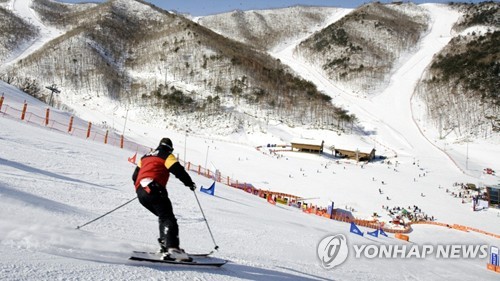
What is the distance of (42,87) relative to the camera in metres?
66.7

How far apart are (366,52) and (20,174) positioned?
343ft

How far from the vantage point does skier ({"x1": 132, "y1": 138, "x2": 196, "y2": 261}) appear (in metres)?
4.29

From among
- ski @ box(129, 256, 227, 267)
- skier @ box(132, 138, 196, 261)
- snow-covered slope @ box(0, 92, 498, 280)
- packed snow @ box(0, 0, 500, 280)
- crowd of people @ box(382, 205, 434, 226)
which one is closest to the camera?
snow-covered slope @ box(0, 92, 498, 280)

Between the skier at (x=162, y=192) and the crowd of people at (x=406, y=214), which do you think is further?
the crowd of people at (x=406, y=214)

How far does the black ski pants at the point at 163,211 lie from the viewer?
427 centimetres

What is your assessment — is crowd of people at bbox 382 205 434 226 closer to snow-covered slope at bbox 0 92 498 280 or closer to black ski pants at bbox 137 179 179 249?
snow-covered slope at bbox 0 92 498 280

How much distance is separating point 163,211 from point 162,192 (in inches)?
9.4

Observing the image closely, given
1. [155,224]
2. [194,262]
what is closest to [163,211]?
[194,262]

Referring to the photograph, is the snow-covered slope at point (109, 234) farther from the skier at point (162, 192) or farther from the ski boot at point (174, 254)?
the skier at point (162, 192)

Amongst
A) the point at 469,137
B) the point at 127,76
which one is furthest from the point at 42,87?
the point at 469,137

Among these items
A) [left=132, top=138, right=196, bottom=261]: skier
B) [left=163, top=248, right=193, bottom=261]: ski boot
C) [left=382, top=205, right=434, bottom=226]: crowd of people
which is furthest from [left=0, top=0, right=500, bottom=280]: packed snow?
[left=382, top=205, right=434, bottom=226]: crowd of people

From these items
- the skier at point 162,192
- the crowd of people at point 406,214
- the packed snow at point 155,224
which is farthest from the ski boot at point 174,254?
the crowd of people at point 406,214

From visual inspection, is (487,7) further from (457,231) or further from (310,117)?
(457,231)

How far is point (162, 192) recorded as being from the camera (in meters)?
4.35
